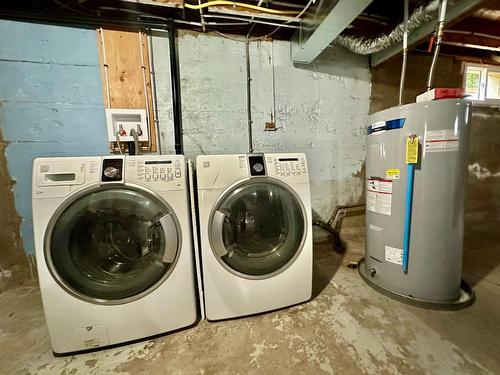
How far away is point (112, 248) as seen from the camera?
40.2 inches

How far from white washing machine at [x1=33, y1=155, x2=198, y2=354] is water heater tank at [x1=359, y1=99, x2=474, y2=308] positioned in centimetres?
114

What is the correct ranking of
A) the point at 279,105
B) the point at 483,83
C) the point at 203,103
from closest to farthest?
the point at 203,103 < the point at 279,105 < the point at 483,83

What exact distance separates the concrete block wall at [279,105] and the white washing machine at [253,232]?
0.71 meters

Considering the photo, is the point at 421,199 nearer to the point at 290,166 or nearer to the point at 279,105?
the point at 290,166

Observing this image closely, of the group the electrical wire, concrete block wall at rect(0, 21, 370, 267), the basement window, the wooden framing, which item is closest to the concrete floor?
concrete block wall at rect(0, 21, 370, 267)

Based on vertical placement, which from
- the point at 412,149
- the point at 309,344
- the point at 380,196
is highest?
the point at 412,149

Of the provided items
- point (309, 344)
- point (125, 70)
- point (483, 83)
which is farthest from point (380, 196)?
point (483, 83)

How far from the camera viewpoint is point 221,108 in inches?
67.7

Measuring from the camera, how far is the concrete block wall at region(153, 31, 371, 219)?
1.65 meters

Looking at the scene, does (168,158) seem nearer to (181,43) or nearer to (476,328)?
(181,43)

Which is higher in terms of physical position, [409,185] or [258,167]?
[258,167]

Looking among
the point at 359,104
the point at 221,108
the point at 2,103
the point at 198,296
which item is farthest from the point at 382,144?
the point at 2,103

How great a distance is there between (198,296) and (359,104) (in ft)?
6.77

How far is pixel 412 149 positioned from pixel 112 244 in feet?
5.25
